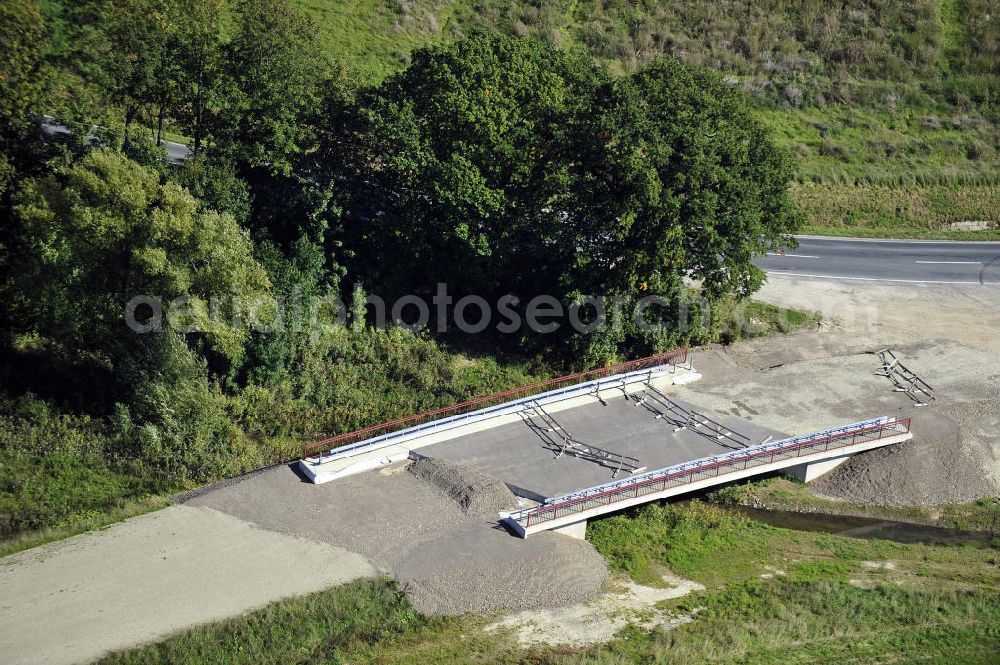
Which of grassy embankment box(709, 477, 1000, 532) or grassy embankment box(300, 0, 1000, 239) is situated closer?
grassy embankment box(709, 477, 1000, 532)

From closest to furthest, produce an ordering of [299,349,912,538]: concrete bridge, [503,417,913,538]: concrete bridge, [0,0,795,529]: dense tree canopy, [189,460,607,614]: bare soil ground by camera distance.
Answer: [189,460,607,614]: bare soil ground
[503,417,913,538]: concrete bridge
[299,349,912,538]: concrete bridge
[0,0,795,529]: dense tree canopy

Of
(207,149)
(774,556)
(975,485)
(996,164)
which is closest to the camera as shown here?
(774,556)

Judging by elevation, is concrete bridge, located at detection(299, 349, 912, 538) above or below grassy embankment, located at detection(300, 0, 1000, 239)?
below

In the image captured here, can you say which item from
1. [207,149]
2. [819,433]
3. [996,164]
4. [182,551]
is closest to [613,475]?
[819,433]

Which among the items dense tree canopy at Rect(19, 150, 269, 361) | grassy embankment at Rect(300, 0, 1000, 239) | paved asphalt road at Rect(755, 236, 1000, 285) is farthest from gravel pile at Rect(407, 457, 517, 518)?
grassy embankment at Rect(300, 0, 1000, 239)

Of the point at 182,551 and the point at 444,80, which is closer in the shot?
the point at 182,551

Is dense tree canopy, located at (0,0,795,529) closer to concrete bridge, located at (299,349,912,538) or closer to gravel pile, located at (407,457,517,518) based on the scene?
concrete bridge, located at (299,349,912,538)

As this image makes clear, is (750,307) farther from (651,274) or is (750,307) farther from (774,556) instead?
(774,556)
